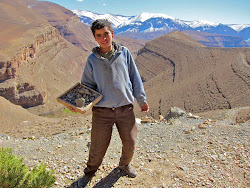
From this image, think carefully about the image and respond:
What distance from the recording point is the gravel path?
347 cm

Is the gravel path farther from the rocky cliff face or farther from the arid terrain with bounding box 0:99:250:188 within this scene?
the rocky cliff face

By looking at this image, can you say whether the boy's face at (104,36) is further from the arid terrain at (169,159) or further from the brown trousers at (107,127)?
the arid terrain at (169,159)

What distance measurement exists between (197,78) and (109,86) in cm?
2431

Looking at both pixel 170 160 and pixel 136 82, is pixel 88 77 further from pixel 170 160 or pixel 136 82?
pixel 170 160

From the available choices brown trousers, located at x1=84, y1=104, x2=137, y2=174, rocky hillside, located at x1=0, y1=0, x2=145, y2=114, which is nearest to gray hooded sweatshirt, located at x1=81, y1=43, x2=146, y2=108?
brown trousers, located at x1=84, y1=104, x2=137, y2=174

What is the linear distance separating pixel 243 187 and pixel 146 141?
7.54 ft

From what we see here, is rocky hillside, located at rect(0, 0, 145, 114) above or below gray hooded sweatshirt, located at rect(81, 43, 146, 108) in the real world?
below

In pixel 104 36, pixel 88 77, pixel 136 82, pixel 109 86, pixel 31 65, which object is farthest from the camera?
pixel 31 65

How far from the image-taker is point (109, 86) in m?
2.93

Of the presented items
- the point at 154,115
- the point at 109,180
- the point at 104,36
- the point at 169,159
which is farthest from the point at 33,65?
the point at 104,36

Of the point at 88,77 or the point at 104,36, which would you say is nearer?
the point at 104,36

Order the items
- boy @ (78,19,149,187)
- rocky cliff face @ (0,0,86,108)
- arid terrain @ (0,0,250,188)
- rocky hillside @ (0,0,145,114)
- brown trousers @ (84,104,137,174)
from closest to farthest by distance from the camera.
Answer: boy @ (78,19,149,187)
brown trousers @ (84,104,137,174)
arid terrain @ (0,0,250,188)
rocky cliff face @ (0,0,86,108)
rocky hillside @ (0,0,145,114)

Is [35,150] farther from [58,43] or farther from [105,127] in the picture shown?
[58,43]

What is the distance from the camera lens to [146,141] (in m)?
5.21
